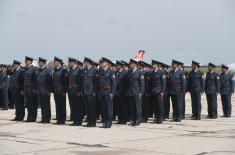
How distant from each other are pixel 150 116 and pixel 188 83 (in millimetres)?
1585

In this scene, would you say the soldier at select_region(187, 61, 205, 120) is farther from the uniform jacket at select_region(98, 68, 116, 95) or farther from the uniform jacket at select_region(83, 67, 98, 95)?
the uniform jacket at select_region(83, 67, 98, 95)

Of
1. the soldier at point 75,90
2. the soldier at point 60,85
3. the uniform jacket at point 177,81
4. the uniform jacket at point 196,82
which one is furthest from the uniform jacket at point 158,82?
the soldier at point 60,85

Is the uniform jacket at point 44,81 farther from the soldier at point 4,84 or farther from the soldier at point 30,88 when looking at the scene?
the soldier at point 4,84

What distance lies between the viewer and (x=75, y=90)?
13.4 meters

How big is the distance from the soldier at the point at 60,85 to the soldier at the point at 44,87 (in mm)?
211

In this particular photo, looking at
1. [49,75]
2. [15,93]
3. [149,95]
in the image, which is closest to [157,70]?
[149,95]

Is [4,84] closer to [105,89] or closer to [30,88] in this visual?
[30,88]

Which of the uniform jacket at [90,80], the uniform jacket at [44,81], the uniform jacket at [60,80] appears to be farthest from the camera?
the uniform jacket at [44,81]

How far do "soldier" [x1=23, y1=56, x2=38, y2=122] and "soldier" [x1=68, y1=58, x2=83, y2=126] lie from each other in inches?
46.1

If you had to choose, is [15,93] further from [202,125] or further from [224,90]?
[224,90]

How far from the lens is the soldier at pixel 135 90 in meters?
13.5

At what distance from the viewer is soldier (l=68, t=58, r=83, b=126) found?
13375 millimetres

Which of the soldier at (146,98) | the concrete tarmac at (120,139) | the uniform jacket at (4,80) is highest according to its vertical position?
the uniform jacket at (4,80)

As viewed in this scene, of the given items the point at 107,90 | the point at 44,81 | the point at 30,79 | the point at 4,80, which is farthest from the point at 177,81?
the point at 4,80
